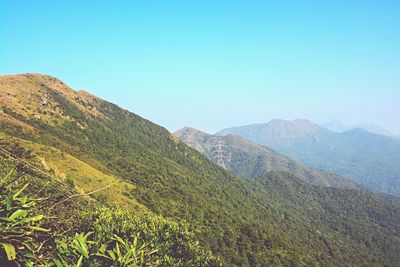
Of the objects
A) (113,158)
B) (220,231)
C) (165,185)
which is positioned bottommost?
(220,231)

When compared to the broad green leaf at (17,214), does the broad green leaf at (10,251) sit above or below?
below

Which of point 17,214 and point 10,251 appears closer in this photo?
point 10,251

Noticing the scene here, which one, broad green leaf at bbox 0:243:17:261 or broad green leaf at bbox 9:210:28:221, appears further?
broad green leaf at bbox 9:210:28:221

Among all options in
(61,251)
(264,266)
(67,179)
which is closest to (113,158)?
(67,179)

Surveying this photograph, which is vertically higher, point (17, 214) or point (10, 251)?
point (17, 214)

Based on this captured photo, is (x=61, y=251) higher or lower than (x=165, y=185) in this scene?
higher

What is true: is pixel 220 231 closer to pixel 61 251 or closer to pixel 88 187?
pixel 88 187

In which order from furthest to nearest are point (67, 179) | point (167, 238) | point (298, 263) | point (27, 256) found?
point (298, 263)
point (67, 179)
point (167, 238)
point (27, 256)

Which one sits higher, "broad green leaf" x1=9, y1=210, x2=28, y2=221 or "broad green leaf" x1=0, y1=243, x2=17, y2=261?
"broad green leaf" x1=9, y1=210, x2=28, y2=221

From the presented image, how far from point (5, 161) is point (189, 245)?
52.5 metres

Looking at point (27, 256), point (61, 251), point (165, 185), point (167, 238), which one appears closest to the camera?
point (27, 256)

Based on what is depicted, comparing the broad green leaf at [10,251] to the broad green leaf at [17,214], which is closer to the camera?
the broad green leaf at [10,251]

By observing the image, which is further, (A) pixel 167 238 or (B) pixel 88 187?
(B) pixel 88 187

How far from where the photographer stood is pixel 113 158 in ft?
620
